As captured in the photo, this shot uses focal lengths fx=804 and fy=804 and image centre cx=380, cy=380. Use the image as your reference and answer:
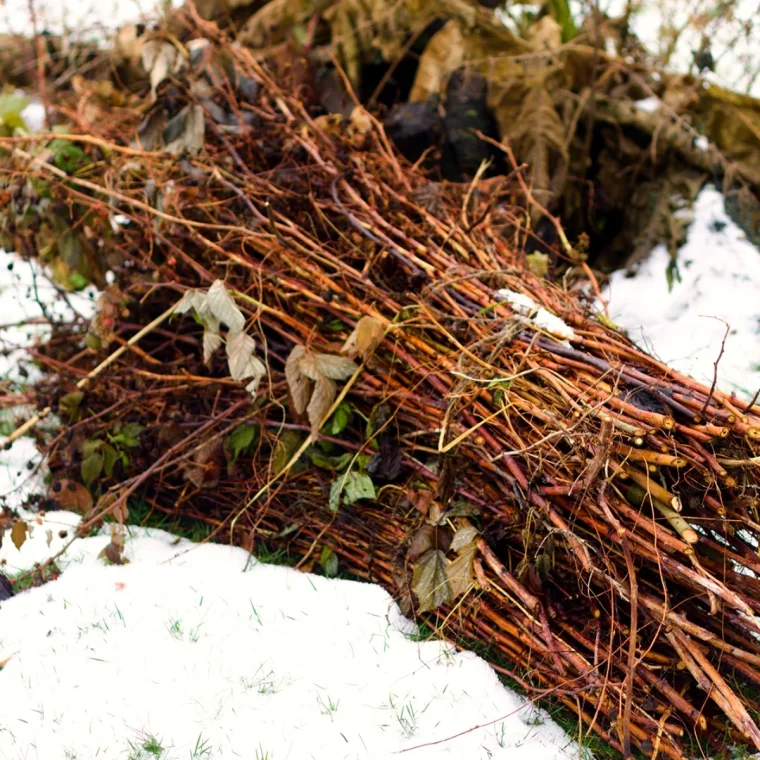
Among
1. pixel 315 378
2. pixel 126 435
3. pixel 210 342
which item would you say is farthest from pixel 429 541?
pixel 126 435

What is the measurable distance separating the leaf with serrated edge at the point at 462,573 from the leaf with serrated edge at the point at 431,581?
0.08 feet

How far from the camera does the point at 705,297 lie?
12.2ft

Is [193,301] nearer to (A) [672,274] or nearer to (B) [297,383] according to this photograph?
(B) [297,383]

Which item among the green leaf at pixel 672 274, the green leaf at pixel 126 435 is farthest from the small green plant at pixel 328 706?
the green leaf at pixel 672 274

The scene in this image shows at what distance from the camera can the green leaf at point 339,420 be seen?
2330 mm

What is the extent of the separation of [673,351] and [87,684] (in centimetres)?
246

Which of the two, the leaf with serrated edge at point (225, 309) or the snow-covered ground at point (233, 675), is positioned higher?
the leaf with serrated edge at point (225, 309)

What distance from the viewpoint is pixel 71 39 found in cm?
534

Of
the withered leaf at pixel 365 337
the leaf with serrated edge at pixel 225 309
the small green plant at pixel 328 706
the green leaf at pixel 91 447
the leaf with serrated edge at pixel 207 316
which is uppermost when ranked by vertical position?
the withered leaf at pixel 365 337

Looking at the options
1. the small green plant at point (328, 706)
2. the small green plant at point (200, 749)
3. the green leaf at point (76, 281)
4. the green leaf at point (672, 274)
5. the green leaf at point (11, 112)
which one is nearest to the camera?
the small green plant at point (200, 749)

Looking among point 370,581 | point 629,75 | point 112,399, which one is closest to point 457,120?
point 629,75

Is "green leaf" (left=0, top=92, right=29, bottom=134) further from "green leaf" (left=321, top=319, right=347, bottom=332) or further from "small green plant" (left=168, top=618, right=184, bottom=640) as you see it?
"small green plant" (left=168, top=618, right=184, bottom=640)

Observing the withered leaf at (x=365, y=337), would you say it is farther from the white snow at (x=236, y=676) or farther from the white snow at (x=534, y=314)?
the white snow at (x=236, y=676)

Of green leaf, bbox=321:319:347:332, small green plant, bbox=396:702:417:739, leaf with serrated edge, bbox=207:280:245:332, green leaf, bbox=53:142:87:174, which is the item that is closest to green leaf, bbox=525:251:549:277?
green leaf, bbox=321:319:347:332
